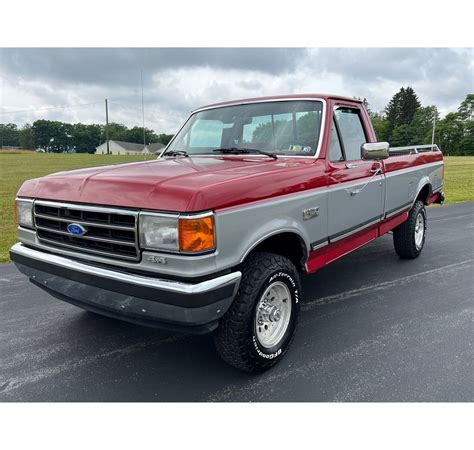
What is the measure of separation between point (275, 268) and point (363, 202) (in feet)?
5.89

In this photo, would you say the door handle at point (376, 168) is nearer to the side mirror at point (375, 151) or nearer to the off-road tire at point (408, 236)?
the side mirror at point (375, 151)

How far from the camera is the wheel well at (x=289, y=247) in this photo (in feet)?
10.3

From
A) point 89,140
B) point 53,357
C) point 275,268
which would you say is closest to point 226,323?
point 275,268

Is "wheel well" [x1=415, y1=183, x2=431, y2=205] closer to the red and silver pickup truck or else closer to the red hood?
the red and silver pickup truck

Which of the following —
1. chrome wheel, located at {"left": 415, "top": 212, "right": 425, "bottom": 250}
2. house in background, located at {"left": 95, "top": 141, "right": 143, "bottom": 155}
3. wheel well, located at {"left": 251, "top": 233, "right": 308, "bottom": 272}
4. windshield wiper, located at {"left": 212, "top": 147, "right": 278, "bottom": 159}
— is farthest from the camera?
house in background, located at {"left": 95, "top": 141, "right": 143, "bottom": 155}

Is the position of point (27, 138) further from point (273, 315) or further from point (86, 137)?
point (273, 315)

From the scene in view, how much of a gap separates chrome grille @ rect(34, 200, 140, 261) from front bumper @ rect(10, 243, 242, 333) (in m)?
0.13

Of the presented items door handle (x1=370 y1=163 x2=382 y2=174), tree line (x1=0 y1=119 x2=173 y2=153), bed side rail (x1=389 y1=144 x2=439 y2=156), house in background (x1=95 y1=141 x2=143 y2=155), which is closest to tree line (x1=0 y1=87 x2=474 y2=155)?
tree line (x1=0 y1=119 x2=173 y2=153)

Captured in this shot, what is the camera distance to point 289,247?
11.0 ft

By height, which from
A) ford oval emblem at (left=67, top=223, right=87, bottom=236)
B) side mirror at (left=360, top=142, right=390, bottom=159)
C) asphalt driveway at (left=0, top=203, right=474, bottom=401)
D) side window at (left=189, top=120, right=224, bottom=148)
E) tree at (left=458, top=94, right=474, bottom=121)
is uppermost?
tree at (left=458, top=94, right=474, bottom=121)

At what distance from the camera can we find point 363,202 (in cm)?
421

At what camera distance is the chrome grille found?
250cm

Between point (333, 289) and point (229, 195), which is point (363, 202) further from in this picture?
point (229, 195)

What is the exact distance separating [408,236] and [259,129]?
10.2 feet
